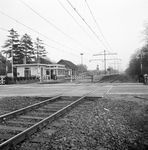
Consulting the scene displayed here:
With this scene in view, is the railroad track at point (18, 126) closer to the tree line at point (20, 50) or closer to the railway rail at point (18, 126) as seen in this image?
the railway rail at point (18, 126)

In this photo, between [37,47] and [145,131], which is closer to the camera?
[145,131]

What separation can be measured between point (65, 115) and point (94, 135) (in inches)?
77.3

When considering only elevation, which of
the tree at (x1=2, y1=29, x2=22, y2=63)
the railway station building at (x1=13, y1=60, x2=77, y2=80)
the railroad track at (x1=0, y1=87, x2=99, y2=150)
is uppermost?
the tree at (x1=2, y1=29, x2=22, y2=63)

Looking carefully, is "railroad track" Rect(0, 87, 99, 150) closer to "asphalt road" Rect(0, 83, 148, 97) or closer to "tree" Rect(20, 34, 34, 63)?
"asphalt road" Rect(0, 83, 148, 97)

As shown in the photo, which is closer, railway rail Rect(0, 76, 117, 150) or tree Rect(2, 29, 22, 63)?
railway rail Rect(0, 76, 117, 150)

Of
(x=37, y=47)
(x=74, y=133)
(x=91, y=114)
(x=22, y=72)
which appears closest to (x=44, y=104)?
(x=91, y=114)

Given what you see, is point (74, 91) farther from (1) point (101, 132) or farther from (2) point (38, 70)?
(2) point (38, 70)

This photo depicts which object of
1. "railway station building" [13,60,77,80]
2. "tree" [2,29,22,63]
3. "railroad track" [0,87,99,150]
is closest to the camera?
A: "railroad track" [0,87,99,150]

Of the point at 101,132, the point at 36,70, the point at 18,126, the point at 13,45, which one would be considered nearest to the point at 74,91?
→ the point at 18,126

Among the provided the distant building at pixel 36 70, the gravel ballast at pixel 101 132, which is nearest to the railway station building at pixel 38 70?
the distant building at pixel 36 70

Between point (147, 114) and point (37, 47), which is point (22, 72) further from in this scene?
point (147, 114)

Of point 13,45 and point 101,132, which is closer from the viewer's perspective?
point 101,132

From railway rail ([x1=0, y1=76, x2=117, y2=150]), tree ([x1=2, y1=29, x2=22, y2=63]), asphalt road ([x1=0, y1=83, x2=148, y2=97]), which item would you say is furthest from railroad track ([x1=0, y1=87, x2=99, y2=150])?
tree ([x1=2, y1=29, x2=22, y2=63])

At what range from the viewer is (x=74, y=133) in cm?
412
